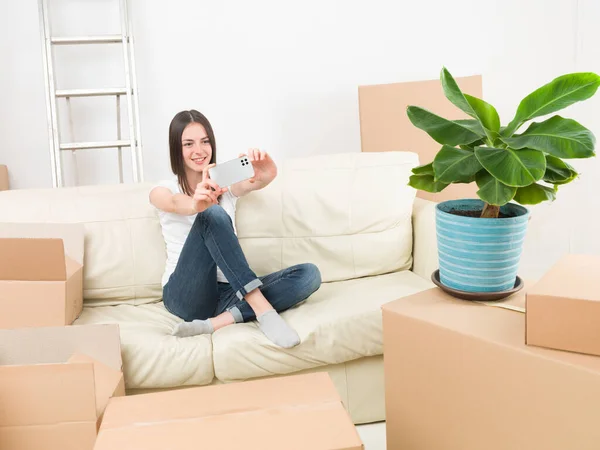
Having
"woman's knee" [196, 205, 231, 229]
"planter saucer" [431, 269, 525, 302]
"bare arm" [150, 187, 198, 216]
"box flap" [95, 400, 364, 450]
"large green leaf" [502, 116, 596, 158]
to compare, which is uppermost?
"large green leaf" [502, 116, 596, 158]

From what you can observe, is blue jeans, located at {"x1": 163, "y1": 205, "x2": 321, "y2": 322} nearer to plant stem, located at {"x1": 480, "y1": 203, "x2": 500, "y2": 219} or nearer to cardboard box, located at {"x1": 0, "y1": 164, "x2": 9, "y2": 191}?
plant stem, located at {"x1": 480, "y1": 203, "x2": 500, "y2": 219}

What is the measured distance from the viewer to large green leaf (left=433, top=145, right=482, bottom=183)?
1.15 m

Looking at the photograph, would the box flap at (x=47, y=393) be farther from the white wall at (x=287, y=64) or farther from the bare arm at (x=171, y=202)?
the white wall at (x=287, y=64)

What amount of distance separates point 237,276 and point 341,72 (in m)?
1.56

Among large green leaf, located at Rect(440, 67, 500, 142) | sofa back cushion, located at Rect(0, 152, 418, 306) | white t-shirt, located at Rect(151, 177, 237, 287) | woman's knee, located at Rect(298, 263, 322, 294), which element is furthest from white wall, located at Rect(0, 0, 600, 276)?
large green leaf, located at Rect(440, 67, 500, 142)

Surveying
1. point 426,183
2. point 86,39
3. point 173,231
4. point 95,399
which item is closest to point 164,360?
point 95,399

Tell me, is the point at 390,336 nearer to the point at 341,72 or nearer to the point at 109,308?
the point at 109,308

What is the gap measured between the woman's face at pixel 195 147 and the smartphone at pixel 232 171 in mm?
203

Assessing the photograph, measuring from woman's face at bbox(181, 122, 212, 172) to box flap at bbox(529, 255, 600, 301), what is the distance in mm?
1201

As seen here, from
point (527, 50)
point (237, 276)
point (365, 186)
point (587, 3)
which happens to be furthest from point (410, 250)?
point (587, 3)

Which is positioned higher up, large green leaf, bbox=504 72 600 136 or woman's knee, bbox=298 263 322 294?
large green leaf, bbox=504 72 600 136

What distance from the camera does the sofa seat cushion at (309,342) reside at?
1652 millimetres

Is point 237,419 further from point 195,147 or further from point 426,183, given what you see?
point 195,147

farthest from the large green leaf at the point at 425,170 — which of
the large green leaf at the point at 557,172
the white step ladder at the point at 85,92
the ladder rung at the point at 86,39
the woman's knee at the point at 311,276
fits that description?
the ladder rung at the point at 86,39
